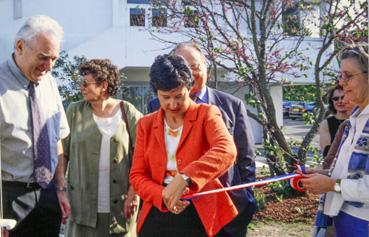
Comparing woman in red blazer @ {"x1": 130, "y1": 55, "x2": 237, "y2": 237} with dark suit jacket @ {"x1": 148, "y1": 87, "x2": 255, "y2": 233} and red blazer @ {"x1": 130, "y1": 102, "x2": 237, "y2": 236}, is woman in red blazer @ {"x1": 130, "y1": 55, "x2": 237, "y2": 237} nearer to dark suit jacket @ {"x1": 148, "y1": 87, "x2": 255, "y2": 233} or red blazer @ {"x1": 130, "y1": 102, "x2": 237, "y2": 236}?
red blazer @ {"x1": 130, "y1": 102, "x2": 237, "y2": 236}

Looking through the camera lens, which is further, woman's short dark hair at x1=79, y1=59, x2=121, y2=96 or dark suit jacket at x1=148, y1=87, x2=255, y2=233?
woman's short dark hair at x1=79, y1=59, x2=121, y2=96

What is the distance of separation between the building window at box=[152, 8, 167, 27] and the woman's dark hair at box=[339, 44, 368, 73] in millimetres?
5953

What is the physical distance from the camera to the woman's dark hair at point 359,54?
274 centimetres

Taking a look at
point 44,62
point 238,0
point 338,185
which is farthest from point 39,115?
point 238,0

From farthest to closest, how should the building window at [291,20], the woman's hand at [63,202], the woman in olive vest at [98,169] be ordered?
the building window at [291,20], the woman in olive vest at [98,169], the woman's hand at [63,202]

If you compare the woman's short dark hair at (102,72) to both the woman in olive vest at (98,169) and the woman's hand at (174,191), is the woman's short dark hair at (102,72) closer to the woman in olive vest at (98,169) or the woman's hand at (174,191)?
the woman in olive vest at (98,169)

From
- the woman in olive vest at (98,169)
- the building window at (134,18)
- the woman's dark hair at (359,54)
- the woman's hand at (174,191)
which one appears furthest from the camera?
the building window at (134,18)

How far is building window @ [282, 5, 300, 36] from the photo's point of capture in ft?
26.6

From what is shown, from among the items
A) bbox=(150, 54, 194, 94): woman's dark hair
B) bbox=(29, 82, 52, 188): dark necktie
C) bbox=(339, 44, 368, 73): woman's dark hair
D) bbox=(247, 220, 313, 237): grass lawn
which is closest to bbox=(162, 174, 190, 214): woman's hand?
bbox=(150, 54, 194, 94): woman's dark hair

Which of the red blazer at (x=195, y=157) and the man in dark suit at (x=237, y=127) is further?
the man in dark suit at (x=237, y=127)

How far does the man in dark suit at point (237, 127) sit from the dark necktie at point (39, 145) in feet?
2.97

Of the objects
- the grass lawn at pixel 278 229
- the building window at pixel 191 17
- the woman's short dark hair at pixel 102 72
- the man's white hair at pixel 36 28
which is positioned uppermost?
the building window at pixel 191 17

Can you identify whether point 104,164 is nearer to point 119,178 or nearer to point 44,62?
point 119,178

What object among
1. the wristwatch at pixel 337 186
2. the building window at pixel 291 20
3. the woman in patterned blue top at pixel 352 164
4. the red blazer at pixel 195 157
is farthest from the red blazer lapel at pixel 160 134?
the building window at pixel 291 20
